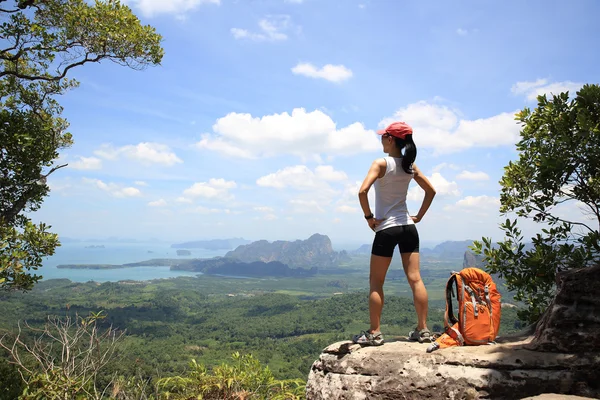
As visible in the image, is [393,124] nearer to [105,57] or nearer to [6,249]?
[6,249]

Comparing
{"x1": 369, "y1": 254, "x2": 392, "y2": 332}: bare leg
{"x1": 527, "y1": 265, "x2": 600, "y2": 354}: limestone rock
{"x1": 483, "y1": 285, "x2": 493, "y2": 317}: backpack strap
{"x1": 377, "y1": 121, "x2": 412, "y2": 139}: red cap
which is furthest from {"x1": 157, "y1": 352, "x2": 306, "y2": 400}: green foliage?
{"x1": 377, "y1": 121, "x2": 412, "y2": 139}: red cap

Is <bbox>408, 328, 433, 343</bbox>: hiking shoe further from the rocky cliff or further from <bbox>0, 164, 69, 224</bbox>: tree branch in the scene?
<bbox>0, 164, 69, 224</bbox>: tree branch

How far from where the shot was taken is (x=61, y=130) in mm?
9023

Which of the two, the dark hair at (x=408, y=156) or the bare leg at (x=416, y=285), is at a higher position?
the dark hair at (x=408, y=156)

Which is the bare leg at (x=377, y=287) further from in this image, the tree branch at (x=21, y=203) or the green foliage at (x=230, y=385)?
the tree branch at (x=21, y=203)

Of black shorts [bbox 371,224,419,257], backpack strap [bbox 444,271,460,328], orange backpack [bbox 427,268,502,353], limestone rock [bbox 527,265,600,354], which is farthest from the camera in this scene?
backpack strap [bbox 444,271,460,328]

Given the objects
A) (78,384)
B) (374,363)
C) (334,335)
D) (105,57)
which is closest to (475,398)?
(374,363)

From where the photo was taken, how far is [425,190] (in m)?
4.57

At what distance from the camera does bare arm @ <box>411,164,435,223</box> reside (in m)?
4.44

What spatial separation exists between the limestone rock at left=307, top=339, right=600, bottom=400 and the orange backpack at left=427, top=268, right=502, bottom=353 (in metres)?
0.20

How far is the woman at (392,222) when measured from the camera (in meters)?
4.16

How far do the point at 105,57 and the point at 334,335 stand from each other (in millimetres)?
80347

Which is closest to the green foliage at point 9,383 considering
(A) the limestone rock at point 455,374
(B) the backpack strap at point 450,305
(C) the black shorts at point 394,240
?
(A) the limestone rock at point 455,374

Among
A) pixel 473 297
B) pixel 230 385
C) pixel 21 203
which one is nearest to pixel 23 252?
pixel 21 203
